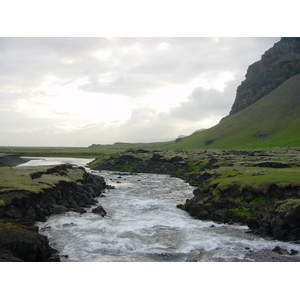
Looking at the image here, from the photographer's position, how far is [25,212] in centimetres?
3403

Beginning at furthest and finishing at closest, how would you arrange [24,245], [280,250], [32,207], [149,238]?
[32,207]
[149,238]
[280,250]
[24,245]

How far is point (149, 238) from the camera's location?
27.7m

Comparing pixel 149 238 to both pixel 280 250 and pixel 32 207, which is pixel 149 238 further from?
pixel 32 207


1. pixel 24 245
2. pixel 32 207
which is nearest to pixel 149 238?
pixel 24 245

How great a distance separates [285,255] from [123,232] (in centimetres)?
1618

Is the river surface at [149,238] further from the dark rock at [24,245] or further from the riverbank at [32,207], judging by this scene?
the dark rock at [24,245]

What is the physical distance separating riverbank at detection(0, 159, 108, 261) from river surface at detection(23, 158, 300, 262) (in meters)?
2.19

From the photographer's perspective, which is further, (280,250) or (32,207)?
(32,207)

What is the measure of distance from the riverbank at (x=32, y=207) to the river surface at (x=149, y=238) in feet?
7.17

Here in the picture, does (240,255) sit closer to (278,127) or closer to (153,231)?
(153,231)

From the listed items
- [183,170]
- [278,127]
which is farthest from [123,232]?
[278,127]

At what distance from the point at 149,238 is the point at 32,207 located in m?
17.7

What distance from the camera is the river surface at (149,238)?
23.0 m

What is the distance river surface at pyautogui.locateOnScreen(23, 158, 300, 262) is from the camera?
23.0m
